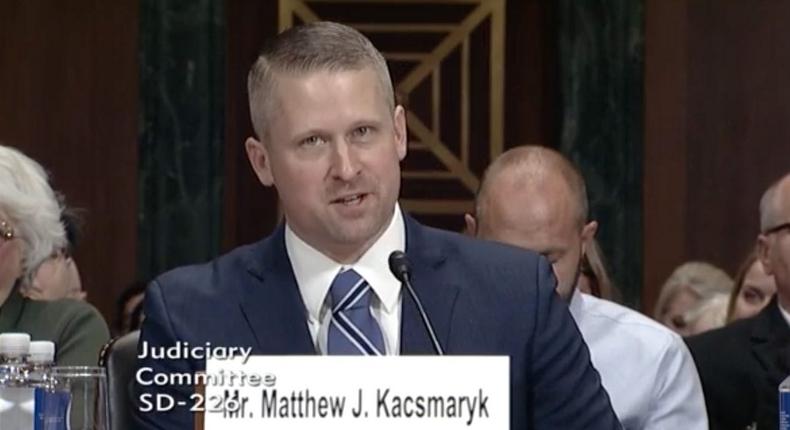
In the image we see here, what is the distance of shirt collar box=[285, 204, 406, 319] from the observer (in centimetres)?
323

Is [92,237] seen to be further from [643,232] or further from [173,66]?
[643,232]

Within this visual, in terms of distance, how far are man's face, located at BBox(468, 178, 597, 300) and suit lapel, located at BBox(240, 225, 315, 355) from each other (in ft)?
4.97

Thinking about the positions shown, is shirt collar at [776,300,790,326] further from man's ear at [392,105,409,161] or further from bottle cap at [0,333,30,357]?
bottle cap at [0,333,30,357]

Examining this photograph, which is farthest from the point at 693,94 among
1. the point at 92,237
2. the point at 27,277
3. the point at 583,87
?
the point at 27,277

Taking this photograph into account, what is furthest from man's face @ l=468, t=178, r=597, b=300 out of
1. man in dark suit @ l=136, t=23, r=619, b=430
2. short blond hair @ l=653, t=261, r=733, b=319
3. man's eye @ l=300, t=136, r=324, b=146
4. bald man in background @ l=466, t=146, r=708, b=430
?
short blond hair @ l=653, t=261, r=733, b=319

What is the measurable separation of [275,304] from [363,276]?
16 cm

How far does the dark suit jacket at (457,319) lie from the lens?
3.26 metres

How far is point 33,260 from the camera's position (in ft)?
16.3

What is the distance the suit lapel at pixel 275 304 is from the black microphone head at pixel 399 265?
0.24 metres

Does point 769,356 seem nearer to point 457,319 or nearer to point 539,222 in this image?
point 539,222

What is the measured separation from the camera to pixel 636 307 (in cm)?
802

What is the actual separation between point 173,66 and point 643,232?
2.01m

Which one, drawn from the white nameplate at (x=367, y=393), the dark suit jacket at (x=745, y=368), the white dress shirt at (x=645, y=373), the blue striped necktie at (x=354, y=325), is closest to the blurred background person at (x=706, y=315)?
the dark suit jacket at (x=745, y=368)

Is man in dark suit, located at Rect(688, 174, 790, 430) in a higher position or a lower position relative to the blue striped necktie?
lower
